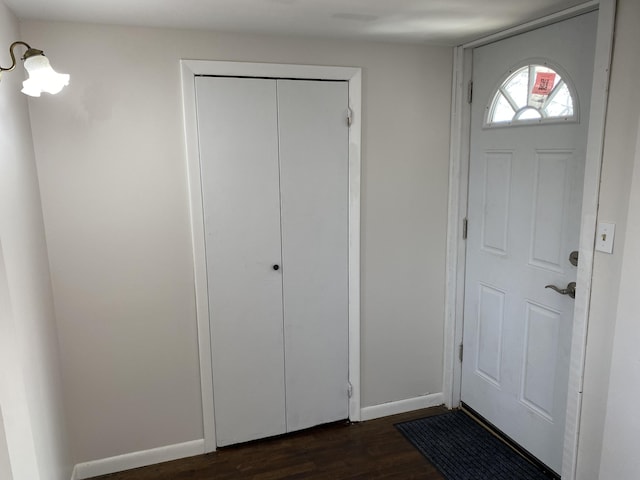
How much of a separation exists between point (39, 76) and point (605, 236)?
2.09 meters

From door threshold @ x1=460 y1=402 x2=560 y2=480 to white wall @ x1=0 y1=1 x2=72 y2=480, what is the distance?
2.19 meters

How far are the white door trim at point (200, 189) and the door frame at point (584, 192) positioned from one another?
587mm

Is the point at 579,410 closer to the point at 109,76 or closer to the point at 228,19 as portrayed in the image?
the point at 228,19

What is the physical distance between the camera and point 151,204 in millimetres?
2277

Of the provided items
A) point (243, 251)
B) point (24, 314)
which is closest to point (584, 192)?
point (243, 251)

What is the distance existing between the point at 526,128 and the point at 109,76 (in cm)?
196

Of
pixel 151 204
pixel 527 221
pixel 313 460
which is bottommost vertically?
pixel 313 460

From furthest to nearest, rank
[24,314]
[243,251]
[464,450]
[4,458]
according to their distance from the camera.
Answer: [464,450], [243,251], [24,314], [4,458]

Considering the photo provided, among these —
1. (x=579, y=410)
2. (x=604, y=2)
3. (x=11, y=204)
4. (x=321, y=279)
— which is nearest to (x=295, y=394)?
(x=321, y=279)

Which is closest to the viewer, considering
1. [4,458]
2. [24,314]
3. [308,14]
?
[4,458]

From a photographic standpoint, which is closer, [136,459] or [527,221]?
[527,221]

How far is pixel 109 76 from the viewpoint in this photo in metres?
2.13

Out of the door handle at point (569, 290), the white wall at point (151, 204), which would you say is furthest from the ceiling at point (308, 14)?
the door handle at point (569, 290)

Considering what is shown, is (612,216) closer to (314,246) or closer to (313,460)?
(314,246)
